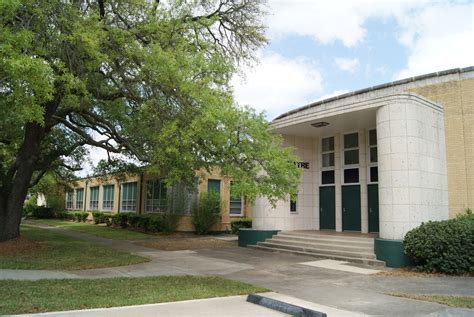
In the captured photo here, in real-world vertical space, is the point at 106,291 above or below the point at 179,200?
below

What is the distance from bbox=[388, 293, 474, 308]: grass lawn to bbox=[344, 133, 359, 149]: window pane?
1027 cm

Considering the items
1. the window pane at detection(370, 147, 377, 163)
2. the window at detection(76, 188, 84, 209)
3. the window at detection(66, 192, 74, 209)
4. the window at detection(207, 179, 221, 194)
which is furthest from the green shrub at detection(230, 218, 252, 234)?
the window at detection(66, 192, 74, 209)

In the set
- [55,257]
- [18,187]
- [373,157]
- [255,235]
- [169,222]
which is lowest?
[55,257]

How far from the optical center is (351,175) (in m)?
18.8

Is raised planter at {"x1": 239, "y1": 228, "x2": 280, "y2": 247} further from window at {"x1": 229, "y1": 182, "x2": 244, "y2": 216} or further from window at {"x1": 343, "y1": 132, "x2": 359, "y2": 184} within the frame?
window at {"x1": 229, "y1": 182, "x2": 244, "y2": 216}

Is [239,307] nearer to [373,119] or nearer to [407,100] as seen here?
[407,100]

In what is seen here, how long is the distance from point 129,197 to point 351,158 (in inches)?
847

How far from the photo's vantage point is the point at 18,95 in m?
9.04

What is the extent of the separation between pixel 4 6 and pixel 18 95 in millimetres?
1954

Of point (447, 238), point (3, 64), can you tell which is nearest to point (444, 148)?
point (447, 238)

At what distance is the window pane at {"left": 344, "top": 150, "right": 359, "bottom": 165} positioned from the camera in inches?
737

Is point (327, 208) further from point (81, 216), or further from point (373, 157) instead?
point (81, 216)

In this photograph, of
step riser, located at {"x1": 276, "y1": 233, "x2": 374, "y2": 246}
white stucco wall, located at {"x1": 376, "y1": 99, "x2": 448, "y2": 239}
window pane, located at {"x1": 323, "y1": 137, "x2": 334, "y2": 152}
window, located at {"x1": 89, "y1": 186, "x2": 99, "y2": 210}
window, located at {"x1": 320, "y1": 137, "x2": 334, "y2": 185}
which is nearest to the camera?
white stucco wall, located at {"x1": 376, "y1": 99, "x2": 448, "y2": 239}

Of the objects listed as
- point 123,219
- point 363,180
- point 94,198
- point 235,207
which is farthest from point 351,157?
point 94,198
